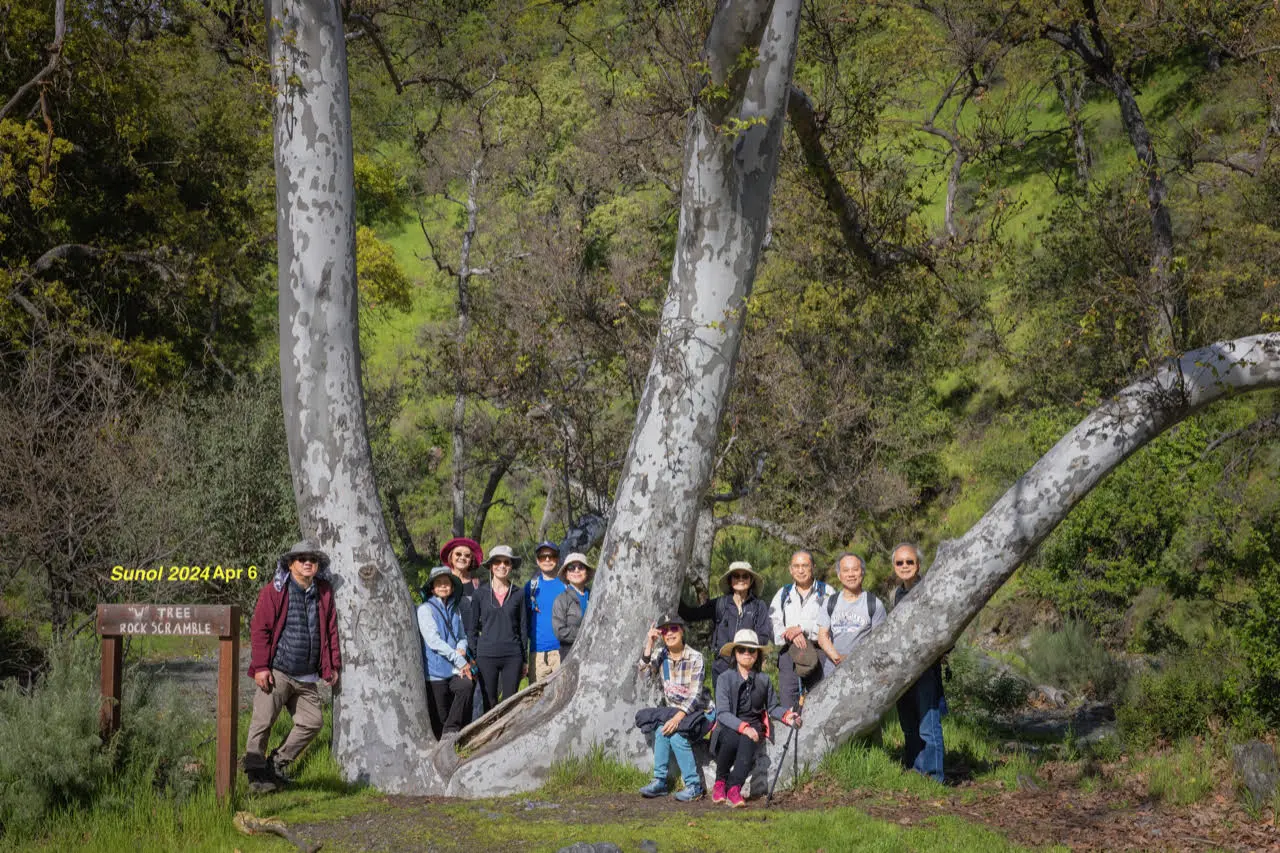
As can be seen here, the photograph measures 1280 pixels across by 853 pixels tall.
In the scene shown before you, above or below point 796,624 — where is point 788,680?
below

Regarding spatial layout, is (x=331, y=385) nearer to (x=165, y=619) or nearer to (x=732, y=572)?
(x=165, y=619)

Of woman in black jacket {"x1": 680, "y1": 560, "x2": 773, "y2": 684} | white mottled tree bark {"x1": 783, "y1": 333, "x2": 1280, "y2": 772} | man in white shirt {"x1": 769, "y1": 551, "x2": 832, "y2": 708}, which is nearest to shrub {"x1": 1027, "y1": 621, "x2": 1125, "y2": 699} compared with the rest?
white mottled tree bark {"x1": 783, "y1": 333, "x2": 1280, "y2": 772}

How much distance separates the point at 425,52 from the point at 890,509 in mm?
12213

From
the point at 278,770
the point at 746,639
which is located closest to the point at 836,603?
the point at 746,639

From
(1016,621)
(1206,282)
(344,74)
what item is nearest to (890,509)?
(1016,621)

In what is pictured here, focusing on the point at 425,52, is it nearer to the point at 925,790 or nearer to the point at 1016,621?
the point at 925,790

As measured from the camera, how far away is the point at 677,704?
7.54 m

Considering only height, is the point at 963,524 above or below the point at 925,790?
above

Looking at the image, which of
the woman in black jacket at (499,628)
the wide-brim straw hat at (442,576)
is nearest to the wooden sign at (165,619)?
the wide-brim straw hat at (442,576)

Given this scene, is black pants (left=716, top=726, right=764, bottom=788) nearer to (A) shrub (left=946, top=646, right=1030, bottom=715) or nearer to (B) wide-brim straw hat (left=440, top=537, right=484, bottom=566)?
(B) wide-brim straw hat (left=440, top=537, right=484, bottom=566)

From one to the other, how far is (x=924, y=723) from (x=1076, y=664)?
6.25 meters

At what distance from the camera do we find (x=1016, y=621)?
17844mm

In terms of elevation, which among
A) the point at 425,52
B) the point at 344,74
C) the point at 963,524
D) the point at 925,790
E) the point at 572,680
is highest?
the point at 425,52

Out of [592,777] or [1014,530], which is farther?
[1014,530]
